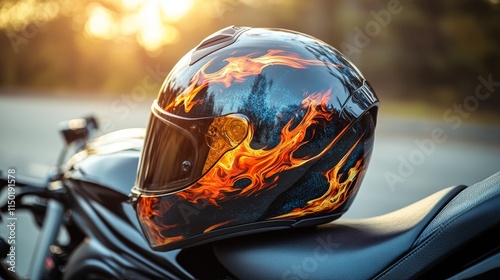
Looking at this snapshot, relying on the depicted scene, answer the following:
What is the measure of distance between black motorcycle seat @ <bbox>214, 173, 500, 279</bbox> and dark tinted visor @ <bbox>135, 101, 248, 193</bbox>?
9.3 inches

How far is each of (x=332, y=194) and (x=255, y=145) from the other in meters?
0.27

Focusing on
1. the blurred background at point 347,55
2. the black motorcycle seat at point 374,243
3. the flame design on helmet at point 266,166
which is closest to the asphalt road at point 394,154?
the blurred background at point 347,55

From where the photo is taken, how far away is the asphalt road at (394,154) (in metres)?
6.23

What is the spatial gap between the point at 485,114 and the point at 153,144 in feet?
40.0

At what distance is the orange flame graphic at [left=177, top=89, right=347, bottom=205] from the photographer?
163cm

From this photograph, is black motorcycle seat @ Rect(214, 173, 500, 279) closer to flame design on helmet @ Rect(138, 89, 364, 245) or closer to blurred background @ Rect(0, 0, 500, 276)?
flame design on helmet @ Rect(138, 89, 364, 245)

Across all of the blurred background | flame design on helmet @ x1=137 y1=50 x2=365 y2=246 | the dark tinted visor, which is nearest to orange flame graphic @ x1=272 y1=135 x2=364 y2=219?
flame design on helmet @ x1=137 y1=50 x2=365 y2=246

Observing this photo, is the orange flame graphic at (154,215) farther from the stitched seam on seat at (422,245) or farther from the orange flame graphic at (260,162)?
the stitched seam on seat at (422,245)

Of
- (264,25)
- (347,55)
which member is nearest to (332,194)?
(347,55)

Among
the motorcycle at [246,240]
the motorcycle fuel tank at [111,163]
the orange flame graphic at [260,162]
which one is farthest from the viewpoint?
the motorcycle fuel tank at [111,163]

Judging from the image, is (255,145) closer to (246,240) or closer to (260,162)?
(260,162)

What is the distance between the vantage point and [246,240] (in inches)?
66.4

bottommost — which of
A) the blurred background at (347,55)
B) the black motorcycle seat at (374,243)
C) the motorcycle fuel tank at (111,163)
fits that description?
the blurred background at (347,55)

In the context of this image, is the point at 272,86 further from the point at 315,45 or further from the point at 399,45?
the point at 399,45
